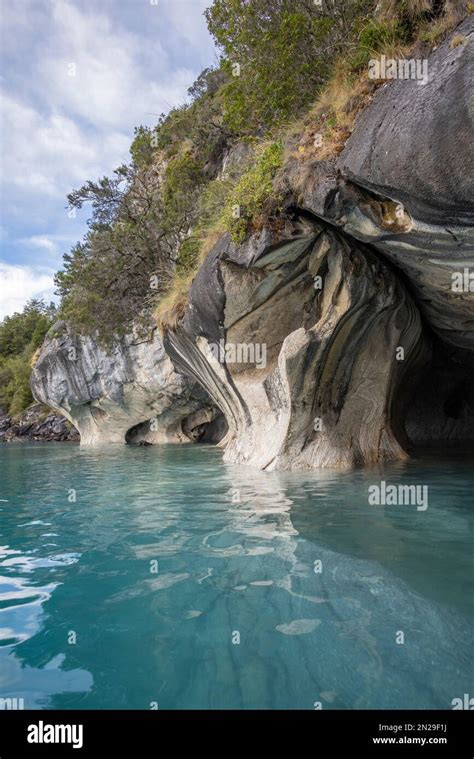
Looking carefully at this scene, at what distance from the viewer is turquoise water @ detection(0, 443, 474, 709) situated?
8.50 feet

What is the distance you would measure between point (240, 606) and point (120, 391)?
22454 mm

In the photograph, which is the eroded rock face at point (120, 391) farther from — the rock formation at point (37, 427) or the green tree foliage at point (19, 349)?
the rock formation at point (37, 427)

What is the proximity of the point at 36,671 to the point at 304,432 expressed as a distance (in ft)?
27.8

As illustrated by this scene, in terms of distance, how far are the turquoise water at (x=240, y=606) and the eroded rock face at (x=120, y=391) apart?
16855 millimetres

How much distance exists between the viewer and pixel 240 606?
139 inches

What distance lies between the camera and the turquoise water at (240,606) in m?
2.59

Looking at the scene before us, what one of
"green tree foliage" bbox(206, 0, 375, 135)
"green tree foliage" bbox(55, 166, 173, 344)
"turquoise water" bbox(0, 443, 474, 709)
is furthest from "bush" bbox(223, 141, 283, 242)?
"green tree foliage" bbox(55, 166, 173, 344)

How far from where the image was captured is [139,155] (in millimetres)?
23781

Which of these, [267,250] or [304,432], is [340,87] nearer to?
[267,250]

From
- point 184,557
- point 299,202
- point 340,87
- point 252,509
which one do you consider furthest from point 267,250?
point 184,557

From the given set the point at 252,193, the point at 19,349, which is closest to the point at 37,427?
the point at 19,349

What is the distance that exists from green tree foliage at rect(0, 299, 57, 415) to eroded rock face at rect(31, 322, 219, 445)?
5552mm

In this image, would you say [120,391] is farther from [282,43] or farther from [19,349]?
[19,349]

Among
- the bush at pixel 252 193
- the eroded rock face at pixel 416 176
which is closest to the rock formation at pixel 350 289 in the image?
the eroded rock face at pixel 416 176
